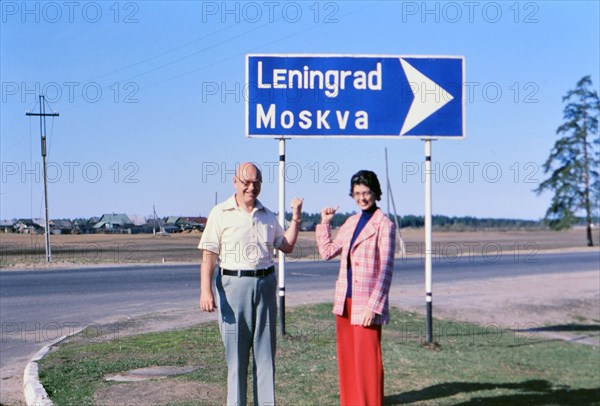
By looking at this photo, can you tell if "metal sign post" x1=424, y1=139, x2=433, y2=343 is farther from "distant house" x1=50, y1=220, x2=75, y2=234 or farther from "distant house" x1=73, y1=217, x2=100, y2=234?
"distant house" x1=50, y1=220, x2=75, y2=234

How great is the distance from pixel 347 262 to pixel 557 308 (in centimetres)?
1226

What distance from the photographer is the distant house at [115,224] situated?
39.5 metres

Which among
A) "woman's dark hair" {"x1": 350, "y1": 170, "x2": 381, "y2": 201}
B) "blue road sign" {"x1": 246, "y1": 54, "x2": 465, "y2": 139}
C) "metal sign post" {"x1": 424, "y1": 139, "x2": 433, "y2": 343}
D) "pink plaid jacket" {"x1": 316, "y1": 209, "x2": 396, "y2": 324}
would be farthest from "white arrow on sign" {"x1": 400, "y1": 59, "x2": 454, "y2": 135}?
"pink plaid jacket" {"x1": 316, "y1": 209, "x2": 396, "y2": 324}

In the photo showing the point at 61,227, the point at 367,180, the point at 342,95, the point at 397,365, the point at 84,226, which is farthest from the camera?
the point at 84,226

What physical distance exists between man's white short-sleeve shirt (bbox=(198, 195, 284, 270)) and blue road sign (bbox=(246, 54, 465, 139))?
460 centimetres

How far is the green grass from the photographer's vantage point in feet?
24.6

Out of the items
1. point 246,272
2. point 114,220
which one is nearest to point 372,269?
point 246,272

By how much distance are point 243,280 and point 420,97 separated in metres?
5.48

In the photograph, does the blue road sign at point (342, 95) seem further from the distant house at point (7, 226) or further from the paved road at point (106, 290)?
the distant house at point (7, 226)

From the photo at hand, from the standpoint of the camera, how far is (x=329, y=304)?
15305 millimetres

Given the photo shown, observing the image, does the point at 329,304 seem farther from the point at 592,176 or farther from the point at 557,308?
the point at 592,176

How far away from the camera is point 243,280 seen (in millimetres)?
5672

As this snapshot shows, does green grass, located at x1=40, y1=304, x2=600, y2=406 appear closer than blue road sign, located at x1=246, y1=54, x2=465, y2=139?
Yes

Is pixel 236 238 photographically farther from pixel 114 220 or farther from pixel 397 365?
pixel 114 220
